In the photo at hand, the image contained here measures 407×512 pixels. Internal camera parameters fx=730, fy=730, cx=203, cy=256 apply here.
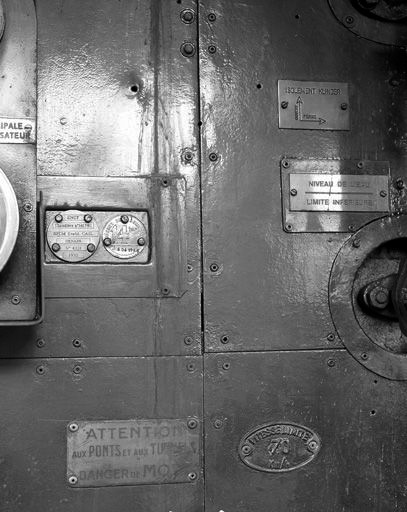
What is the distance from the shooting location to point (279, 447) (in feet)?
8.93

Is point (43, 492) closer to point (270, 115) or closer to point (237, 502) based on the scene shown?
point (237, 502)

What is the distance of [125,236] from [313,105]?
0.90 metres

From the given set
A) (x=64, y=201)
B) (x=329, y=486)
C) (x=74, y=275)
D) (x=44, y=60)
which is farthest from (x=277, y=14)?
(x=329, y=486)

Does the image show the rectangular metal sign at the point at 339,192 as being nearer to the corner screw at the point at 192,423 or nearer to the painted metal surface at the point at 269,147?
the painted metal surface at the point at 269,147

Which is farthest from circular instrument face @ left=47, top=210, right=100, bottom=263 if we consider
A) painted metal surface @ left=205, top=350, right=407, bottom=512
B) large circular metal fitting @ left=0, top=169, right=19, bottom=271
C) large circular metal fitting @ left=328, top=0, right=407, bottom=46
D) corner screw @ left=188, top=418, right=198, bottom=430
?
large circular metal fitting @ left=328, top=0, right=407, bottom=46

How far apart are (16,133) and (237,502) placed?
5.10ft

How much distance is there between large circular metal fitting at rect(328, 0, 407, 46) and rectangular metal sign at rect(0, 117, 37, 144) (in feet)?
4.19

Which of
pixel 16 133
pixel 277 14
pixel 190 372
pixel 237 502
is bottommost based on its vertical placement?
pixel 237 502

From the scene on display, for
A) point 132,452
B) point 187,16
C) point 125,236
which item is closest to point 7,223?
point 125,236

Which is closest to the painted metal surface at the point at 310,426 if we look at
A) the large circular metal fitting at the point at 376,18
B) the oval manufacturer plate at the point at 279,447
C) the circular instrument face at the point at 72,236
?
the oval manufacturer plate at the point at 279,447

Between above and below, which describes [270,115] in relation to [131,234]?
above

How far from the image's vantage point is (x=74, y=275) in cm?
263

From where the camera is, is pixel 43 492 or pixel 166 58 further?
pixel 166 58

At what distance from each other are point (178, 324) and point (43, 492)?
76 centimetres
